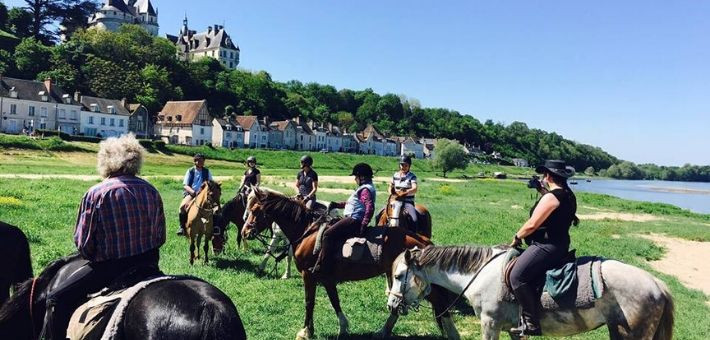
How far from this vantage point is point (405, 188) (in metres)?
10.9

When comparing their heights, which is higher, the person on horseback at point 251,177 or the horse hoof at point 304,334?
the person on horseback at point 251,177

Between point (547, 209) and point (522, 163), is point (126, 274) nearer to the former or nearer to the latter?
point (547, 209)

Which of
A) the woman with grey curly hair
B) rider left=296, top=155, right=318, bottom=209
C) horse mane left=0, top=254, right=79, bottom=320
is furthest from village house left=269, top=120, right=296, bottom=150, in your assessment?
the woman with grey curly hair

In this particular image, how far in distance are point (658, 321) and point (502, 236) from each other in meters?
14.8

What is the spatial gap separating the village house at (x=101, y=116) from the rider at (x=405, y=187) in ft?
256

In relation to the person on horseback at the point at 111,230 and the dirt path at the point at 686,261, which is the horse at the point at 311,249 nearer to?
the person on horseback at the point at 111,230

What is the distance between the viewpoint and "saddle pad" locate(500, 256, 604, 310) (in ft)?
19.2

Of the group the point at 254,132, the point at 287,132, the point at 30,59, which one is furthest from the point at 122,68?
the point at 287,132

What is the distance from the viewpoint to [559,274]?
6016 millimetres

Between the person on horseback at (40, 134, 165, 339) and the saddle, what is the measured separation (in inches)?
166

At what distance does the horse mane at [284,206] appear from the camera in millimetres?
9289

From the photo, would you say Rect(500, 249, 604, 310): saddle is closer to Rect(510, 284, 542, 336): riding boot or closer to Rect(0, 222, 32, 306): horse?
Rect(510, 284, 542, 336): riding boot

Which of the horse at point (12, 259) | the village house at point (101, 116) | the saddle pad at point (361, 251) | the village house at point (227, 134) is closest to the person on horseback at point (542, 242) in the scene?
the saddle pad at point (361, 251)

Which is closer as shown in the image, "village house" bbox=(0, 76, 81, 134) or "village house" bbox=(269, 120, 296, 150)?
"village house" bbox=(0, 76, 81, 134)
